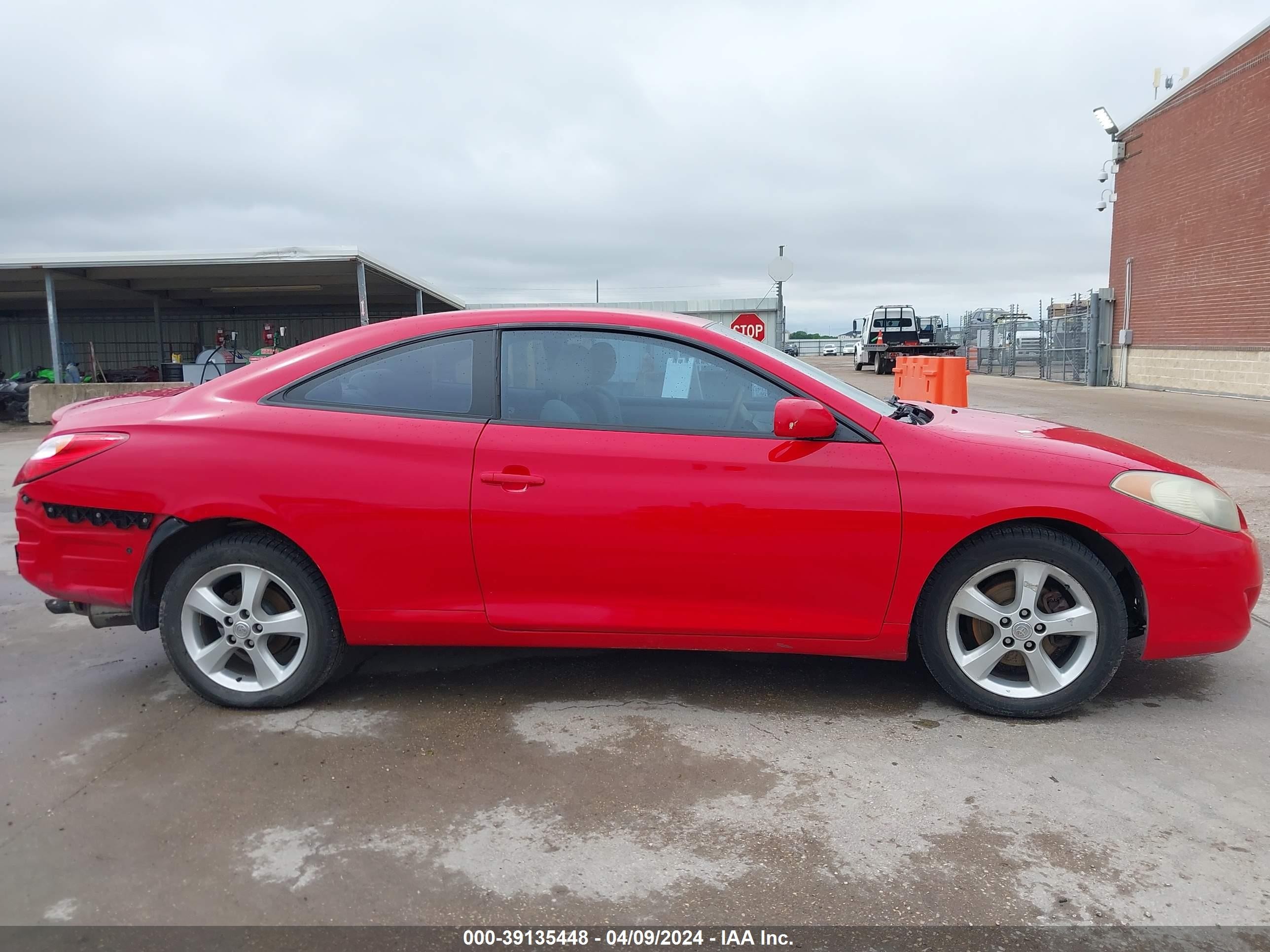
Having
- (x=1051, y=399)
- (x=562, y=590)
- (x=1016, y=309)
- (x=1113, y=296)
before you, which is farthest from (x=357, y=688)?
(x=1016, y=309)

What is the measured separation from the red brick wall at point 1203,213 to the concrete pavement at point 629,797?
19.5 metres

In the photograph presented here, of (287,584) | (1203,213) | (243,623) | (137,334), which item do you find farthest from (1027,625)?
(137,334)

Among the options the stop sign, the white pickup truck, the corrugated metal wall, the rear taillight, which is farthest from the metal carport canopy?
the white pickup truck

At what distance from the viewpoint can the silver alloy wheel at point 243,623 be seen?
3.71m

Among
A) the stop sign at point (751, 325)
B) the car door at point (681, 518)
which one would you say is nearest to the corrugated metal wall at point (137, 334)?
the stop sign at point (751, 325)

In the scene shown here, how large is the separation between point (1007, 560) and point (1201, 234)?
2277 centimetres

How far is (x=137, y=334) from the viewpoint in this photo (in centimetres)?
2709

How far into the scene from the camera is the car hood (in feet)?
11.8

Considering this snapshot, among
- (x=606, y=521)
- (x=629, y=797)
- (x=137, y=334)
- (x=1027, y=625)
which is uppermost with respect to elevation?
(x=137, y=334)

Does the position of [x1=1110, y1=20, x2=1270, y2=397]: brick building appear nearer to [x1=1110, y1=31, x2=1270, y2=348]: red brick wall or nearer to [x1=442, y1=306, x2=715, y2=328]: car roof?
[x1=1110, y1=31, x2=1270, y2=348]: red brick wall

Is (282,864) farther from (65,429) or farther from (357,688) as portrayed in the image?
(65,429)

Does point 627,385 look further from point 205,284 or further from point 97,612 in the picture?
point 205,284

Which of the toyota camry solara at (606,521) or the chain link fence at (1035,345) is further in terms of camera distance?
the chain link fence at (1035,345)

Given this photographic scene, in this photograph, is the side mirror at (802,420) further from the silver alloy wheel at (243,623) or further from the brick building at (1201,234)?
the brick building at (1201,234)
